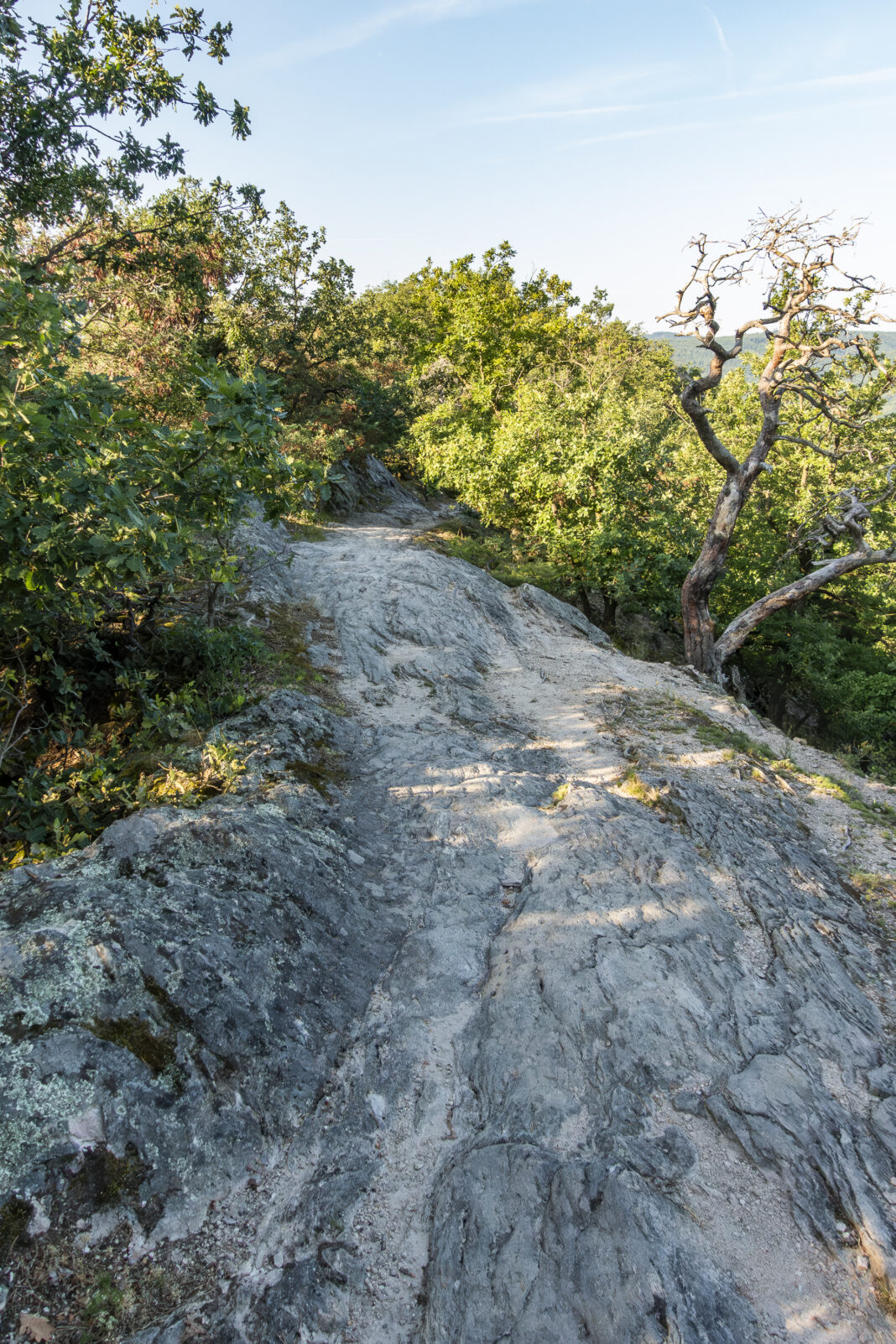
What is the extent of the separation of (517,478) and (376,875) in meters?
14.3

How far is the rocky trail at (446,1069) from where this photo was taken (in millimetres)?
2990

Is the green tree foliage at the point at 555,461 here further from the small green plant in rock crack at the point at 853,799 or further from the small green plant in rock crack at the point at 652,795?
the small green plant in rock crack at the point at 652,795

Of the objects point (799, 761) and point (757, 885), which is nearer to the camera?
point (757, 885)

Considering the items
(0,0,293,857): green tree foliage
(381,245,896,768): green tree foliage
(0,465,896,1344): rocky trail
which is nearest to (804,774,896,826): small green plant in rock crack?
(0,465,896,1344): rocky trail

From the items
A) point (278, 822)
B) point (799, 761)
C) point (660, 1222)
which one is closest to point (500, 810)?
point (278, 822)

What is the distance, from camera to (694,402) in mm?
15109

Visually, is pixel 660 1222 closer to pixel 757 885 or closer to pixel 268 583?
pixel 757 885

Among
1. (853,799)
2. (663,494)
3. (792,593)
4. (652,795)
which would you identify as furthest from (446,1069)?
(663,494)

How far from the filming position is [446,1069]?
14.0 feet

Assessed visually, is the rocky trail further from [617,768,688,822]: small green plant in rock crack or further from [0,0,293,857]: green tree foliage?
[0,0,293,857]: green tree foliage

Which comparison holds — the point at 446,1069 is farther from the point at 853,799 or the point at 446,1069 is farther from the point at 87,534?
the point at 853,799

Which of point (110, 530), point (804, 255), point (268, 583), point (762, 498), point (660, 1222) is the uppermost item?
point (804, 255)

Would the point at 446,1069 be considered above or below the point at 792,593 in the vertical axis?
below

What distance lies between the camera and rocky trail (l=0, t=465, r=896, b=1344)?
299 cm
